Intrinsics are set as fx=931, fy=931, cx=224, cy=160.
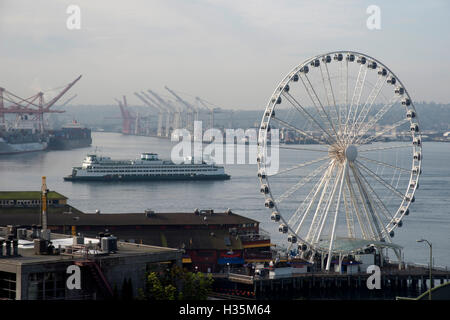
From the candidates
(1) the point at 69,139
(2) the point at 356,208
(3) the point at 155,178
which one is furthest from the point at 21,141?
(2) the point at 356,208

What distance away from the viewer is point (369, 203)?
102 feet

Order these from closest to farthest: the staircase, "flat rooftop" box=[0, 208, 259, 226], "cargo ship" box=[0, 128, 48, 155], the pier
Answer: the staircase < the pier < "flat rooftop" box=[0, 208, 259, 226] < "cargo ship" box=[0, 128, 48, 155]

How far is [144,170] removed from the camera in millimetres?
81688

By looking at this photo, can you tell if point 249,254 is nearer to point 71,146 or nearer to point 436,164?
point 436,164

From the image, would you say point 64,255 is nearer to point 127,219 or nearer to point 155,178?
point 127,219

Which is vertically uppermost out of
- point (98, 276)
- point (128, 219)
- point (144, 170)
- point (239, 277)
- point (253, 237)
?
point (144, 170)

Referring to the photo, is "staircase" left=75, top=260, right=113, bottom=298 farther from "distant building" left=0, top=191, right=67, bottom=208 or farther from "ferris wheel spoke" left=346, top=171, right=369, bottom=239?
"distant building" left=0, top=191, right=67, bottom=208

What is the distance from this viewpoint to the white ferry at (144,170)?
80000 mm

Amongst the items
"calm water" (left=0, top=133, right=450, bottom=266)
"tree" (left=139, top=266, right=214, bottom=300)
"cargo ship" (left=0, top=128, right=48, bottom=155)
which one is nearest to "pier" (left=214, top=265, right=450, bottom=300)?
"calm water" (left=0, top=133, right=450, bottom=266)

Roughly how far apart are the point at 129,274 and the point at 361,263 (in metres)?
13.8

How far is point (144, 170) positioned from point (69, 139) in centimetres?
6724

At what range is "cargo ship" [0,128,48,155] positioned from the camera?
394ft

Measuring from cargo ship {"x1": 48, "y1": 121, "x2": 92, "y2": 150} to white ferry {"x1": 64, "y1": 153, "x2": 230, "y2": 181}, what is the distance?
5949cm

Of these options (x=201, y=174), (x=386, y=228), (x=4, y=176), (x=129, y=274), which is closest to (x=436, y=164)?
(x=201, y=174)
